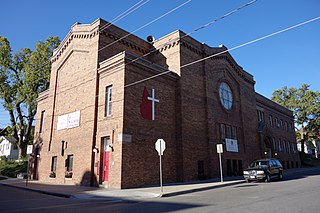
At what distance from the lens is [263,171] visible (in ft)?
57.8

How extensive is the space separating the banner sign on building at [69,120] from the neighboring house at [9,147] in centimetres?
4297

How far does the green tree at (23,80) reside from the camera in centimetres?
3272

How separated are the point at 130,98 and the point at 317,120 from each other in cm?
4675

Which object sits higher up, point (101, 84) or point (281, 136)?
point (101, 84)

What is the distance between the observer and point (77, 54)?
21844mm

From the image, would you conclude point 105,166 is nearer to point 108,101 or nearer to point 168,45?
point 108,101

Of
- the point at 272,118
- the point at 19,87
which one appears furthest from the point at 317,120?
the point at 19,87

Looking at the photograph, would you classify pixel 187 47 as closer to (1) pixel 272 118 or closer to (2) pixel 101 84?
(2) pixel 101 84

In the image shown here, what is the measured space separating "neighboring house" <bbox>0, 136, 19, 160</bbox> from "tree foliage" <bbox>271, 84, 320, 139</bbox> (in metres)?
61.2

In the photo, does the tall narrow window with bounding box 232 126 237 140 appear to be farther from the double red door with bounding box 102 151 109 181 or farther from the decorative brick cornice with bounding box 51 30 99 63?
the decorative brick cornice with bounding box 51 30 99 63

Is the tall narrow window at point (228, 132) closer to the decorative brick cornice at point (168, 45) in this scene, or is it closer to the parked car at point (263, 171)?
the parked car at point (263, 171)

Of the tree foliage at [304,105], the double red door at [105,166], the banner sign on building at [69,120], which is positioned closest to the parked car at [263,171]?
the double red door at [105,166]

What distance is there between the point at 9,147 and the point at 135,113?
54.2m

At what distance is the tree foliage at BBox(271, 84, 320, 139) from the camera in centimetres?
4875
